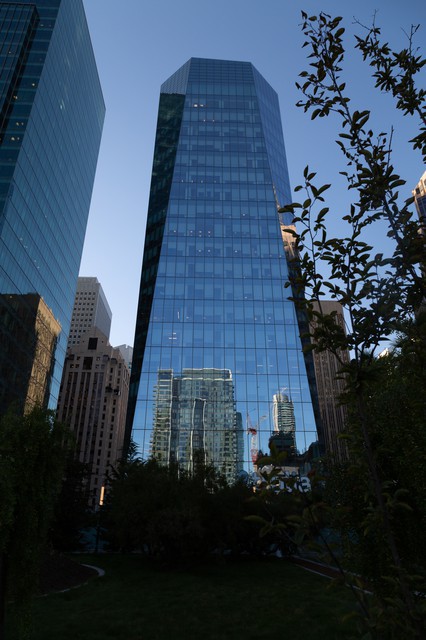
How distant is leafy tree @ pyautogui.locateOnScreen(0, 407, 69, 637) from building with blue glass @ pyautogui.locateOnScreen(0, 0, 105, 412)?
182 ft

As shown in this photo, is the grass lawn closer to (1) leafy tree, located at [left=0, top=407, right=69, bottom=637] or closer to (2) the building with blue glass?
(1) leafy tree, located at [left=0, top=407, right=69, bottom=637]

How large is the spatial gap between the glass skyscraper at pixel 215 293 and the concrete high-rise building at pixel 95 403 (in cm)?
11253

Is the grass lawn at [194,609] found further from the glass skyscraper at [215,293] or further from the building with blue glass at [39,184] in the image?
the building with blue glass at [39,184]

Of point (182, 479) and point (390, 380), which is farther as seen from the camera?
point (182, 479)

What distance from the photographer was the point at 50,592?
22422mm

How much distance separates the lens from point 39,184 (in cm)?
7788

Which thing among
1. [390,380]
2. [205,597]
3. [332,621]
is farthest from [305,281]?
[205,597]

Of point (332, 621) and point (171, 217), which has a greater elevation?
point (171, 217)

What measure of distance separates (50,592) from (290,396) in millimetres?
51597

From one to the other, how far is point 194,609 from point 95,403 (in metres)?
173

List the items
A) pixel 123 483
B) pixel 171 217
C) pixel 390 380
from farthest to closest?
pixel 171 217, pixel 123 483, pixel 390 380

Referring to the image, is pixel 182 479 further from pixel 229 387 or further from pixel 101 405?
pixel 101 405

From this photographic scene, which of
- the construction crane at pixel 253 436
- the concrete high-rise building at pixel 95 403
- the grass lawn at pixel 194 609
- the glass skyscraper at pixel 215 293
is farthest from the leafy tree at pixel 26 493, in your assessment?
the concrete high-rise building at pixel 95 403

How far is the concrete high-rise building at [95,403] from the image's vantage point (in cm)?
17300
